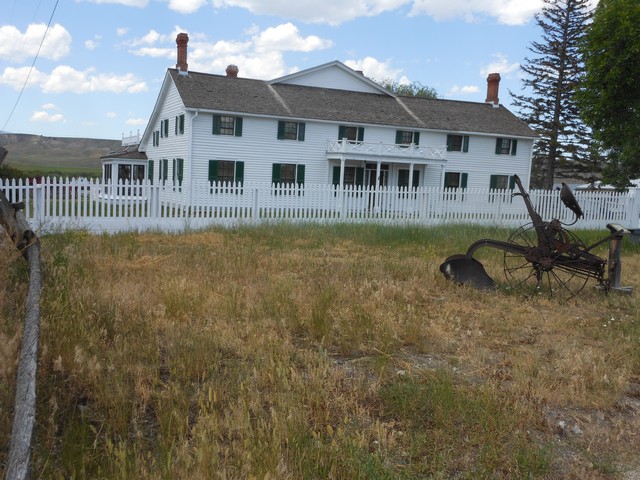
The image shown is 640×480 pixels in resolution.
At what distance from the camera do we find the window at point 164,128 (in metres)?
31.2

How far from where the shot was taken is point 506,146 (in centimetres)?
3412

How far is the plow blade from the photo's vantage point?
8.45m

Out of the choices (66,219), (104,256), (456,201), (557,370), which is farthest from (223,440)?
(456,201)

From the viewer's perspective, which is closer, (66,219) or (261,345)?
(261,345)

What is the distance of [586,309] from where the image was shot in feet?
25.0

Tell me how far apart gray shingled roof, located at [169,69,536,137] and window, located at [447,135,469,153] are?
0.55 m

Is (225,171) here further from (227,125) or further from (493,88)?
(493,88)

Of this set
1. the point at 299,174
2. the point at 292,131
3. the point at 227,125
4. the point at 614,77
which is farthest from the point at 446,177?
the point at 614,77

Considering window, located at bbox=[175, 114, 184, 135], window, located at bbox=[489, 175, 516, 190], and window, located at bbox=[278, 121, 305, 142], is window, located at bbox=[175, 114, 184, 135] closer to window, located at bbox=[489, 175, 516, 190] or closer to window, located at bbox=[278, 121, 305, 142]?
→ window, located at bbox=[278, 121, 305, 142]

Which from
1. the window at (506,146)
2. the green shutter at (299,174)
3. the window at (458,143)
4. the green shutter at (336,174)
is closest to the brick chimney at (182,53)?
the green shutter at (299,174)

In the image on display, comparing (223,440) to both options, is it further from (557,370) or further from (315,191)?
(315,191)

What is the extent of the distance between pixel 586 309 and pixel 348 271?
345 centimetres

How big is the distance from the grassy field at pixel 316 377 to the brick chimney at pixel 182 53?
23.8 meters

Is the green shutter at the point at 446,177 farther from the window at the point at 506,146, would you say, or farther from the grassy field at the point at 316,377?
the grassy field at the point at 316,377
